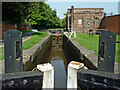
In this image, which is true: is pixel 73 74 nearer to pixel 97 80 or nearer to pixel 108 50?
pixel 97 80

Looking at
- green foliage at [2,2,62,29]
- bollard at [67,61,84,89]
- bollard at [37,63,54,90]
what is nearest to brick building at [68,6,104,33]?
green foliage at [2,2,62,29]

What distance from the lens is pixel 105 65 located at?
7.80ft

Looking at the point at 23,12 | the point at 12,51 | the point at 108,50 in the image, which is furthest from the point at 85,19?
the point at 12,51

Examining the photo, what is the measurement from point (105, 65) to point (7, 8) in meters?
11.8

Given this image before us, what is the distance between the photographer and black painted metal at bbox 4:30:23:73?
2.25 m

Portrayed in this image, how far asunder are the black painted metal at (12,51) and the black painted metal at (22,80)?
242 millimetres

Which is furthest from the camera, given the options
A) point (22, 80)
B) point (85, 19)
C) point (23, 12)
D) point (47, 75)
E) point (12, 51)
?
point (85, 19)

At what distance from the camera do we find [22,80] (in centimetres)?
210

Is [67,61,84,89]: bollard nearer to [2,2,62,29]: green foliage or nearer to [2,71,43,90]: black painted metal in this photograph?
[2,71,43,90]: black painted metal

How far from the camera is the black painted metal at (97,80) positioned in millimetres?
2119

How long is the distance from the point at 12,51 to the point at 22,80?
60 centimetres

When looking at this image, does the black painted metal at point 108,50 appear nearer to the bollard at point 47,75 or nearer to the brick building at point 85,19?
the bollard at point 47,75

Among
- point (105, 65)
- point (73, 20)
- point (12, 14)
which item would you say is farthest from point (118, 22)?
point (105, 65)

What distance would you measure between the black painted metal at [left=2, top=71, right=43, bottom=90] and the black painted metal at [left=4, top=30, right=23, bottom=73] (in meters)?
0.24
